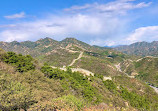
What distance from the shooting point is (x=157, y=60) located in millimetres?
191500

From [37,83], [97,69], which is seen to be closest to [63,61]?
[97,69]

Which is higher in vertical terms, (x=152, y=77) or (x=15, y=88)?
(x=15, y=88)

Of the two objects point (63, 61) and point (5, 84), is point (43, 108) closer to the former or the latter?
point (5, 84)

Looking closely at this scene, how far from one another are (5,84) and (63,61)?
17018 cm

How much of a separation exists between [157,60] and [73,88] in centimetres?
21481

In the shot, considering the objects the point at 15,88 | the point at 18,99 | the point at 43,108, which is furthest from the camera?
the point at 15,88

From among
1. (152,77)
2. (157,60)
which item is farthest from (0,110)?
(157,60)

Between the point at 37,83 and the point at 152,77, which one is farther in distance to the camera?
the point at 152,77

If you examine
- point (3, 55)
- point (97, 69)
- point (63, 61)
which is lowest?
point (97, 69)

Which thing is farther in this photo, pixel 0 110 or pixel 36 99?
pixel 36 99

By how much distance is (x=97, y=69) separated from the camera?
15650 centimetres

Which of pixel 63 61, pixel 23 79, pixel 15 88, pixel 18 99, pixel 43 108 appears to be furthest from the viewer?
pixel 63 61

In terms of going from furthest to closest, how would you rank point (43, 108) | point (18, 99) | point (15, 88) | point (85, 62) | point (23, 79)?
point (85, 62) < point (23, 79) < point (15, 88) < point (18, 99) < point (43, 108)

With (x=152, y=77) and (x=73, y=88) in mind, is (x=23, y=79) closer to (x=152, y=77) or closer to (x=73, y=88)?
(x=73, y=88)
